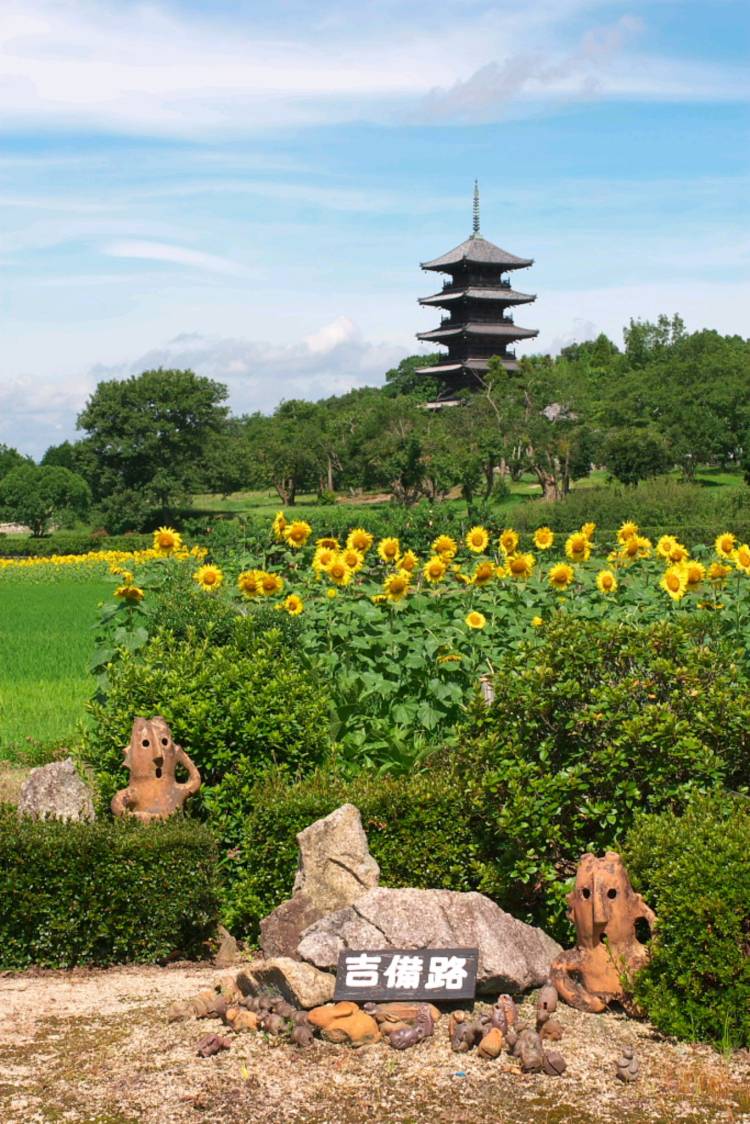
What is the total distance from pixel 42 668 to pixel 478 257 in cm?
4837

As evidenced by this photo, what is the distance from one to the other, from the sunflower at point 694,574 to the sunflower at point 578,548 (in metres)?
0.86

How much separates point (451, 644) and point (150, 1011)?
3.40 meters

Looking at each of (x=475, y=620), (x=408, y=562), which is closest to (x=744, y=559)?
(x=475, y=620)

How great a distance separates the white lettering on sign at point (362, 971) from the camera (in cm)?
518

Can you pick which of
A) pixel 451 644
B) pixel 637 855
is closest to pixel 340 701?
pixel 451 644

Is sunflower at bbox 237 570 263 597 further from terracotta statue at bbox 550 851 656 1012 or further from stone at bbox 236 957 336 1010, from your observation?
terracotta statue at bbox 550 851 656 1012

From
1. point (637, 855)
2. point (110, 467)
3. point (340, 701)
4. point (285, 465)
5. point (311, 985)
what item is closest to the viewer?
point (311, 985)

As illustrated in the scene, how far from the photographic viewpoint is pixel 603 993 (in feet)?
17.9

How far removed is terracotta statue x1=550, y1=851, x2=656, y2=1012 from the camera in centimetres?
546

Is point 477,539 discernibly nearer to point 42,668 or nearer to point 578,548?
point 578,548

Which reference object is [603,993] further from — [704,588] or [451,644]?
[704,588]

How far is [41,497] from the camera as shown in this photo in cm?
5794

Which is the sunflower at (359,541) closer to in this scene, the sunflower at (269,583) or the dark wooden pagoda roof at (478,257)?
the sunflower at (269,583)

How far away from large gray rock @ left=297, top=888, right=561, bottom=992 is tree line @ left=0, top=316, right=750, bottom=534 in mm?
42774
